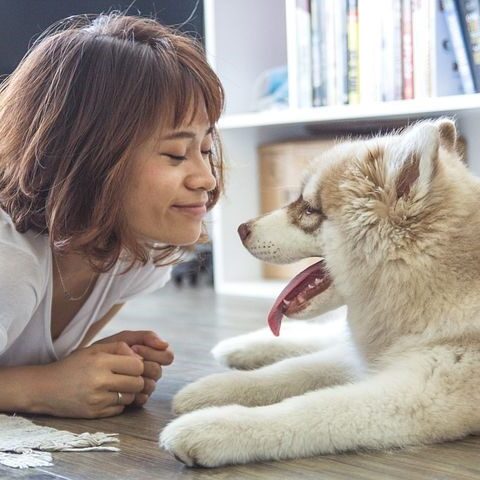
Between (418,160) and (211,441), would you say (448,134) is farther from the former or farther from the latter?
(211,441)

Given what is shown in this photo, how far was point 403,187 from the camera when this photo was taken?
3.92 feet

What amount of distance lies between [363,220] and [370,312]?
5.9 inches

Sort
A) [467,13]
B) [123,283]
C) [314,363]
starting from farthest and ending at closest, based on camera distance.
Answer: [467,13] → [123,283] → [314,363]

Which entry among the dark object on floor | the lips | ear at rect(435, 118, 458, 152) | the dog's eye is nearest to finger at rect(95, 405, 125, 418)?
the lips

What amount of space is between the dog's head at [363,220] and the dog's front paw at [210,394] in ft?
0.48

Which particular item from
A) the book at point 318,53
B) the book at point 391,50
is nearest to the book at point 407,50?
the book at point 391,50

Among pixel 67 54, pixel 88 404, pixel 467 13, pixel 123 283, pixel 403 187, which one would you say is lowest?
pixel 88 404

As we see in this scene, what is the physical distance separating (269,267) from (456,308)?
198cm

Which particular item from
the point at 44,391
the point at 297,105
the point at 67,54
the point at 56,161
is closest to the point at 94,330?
the point at 44,391

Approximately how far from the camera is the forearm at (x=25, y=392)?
1318 millimetres

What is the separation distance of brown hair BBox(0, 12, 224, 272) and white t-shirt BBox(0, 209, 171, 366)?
35 mm

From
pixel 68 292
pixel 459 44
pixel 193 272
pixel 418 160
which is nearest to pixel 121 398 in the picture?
pixel 68 292

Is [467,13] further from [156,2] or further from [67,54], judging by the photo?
[67,54]

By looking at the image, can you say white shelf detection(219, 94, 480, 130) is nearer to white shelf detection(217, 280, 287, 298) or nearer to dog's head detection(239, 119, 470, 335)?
white shelf detection(217, 280, 287, 298)
